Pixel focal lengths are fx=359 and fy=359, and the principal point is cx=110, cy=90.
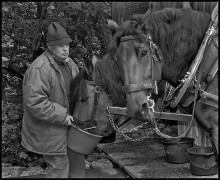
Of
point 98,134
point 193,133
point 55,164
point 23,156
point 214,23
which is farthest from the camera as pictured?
point 193,133

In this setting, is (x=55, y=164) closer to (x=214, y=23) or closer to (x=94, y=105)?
(x=94, y=105)

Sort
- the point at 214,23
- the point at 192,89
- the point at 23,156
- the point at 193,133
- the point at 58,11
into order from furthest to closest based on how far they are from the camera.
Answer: the point at 193,133, the point at 23,156, the point at 58,11, the point at 192,89, the point at 214,23

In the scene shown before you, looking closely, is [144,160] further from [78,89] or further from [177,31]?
[177,31]

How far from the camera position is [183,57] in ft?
Answer: 11.2

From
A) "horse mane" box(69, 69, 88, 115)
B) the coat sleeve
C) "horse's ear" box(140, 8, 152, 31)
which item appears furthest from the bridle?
"horse mane" box(69, 69, 88, 115)

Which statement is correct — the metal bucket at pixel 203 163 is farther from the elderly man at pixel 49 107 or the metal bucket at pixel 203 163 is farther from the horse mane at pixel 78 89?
the elderly man at pixel 49 107

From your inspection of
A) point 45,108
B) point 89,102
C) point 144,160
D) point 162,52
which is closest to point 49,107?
point 45,108

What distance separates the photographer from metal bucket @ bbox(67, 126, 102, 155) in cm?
395

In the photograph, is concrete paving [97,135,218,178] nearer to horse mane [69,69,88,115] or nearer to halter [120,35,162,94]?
horse mane [69,69,88,115]

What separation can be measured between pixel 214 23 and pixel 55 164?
2186 mm

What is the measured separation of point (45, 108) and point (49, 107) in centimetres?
5

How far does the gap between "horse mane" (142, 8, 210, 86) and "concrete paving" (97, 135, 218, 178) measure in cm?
229

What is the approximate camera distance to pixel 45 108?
3.64 metres

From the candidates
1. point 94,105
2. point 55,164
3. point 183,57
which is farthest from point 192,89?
point 55,164
